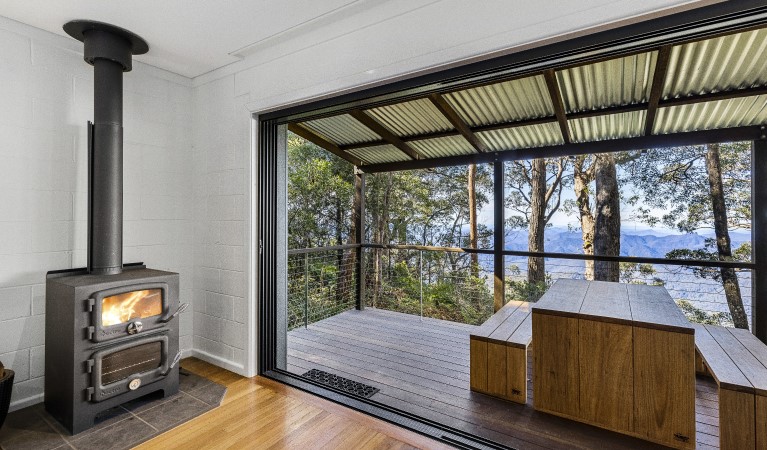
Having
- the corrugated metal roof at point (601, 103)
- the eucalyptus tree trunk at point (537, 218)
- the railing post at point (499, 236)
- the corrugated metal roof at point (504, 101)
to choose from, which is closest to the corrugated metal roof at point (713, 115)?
the corrugated metal roof at point (601, 103)

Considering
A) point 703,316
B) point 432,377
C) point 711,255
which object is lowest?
point 432,377

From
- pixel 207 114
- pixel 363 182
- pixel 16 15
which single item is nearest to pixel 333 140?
pixel 363 182

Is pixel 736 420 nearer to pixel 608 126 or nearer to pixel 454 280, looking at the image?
pixel 608 126

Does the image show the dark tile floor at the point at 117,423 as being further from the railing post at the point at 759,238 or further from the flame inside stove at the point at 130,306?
the railing post at the point at 759,238

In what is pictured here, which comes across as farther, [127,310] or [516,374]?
[516,374]

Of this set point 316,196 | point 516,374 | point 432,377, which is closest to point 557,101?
point 516,374

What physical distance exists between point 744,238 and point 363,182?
4.75 m

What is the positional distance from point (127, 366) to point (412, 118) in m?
3.23

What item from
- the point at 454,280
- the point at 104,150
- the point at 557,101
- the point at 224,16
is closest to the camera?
the point at 224,16

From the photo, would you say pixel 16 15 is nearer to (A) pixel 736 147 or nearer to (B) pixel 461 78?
(B) pixel 461 78

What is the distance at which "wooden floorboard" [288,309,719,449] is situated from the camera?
6.89ft

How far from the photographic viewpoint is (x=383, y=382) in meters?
2.83

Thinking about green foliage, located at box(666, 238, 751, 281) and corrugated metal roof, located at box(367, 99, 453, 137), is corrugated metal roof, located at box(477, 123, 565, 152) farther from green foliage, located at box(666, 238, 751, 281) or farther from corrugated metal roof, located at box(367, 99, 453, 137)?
green foliage, located at box(666, 238, 751, 281)

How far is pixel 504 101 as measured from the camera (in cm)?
337
